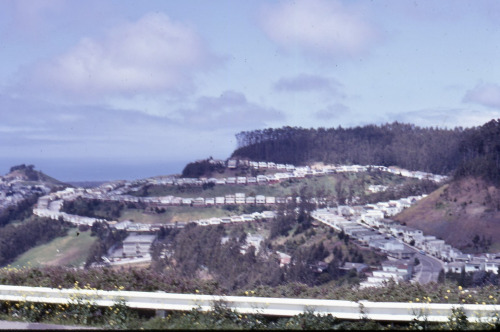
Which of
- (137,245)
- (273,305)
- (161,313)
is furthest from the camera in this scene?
(137,245)

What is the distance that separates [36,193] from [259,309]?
3642cm

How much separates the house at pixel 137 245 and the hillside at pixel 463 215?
10.5 meters

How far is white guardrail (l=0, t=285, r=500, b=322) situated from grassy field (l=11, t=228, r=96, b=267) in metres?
15.5

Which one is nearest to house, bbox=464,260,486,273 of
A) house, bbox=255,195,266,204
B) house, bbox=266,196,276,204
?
house, bbox=266,196,276,204

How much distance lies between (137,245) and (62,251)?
4790 millimetres

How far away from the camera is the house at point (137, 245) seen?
1971cm

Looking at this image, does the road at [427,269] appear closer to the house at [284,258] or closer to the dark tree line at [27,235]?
the house at [284,258]

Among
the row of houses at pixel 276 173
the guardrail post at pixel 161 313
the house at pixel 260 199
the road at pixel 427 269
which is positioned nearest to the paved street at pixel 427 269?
the road at pixel 427 269

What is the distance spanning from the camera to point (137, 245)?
813 inches

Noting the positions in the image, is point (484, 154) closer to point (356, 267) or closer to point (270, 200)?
point (356, 267)

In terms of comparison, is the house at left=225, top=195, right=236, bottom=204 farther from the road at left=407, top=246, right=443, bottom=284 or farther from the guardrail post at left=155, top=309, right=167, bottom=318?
the guardrail post at left=155, top=309, right=167, bottom=318

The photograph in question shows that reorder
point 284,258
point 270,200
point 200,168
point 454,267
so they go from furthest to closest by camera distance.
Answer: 1. point 200,168
2. point 270,200
3. point 284,258
4. point 454,267

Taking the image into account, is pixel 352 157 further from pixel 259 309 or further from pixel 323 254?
pixel 259 309

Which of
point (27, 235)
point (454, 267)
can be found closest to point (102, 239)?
point (27, 235)
